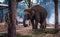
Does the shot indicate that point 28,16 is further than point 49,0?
No

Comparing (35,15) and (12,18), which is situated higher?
(12,18)

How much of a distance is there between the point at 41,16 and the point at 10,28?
4544 mm

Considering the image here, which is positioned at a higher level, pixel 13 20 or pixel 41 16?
pixel 13 20

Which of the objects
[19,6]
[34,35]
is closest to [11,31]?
[34,35]

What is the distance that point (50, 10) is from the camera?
43.7 ft

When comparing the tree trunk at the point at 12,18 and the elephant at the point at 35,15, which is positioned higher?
the tree trunk at the point at 12,18

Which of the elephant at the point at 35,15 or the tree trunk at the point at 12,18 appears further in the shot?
the elephant at the point at 35,15

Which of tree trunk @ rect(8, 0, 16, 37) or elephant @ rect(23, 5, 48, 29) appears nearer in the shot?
tree trunk @ rect(8, 0, 16, 37)

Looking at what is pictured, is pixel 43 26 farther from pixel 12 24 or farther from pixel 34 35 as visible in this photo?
pixel 12 24

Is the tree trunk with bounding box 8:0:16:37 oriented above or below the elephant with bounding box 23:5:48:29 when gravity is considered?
above

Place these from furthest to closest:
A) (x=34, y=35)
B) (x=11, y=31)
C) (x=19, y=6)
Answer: (x=19, y=6), (x=34, y=35), (x=11, y=31)

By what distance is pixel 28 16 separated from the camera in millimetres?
9031

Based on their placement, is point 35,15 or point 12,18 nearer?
point 12,18

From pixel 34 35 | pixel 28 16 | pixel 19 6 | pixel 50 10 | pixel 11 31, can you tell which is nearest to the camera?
pixel 11 31
